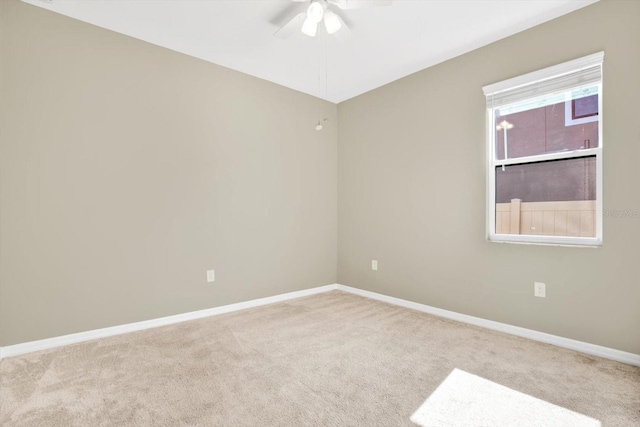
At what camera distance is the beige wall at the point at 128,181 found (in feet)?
7.59

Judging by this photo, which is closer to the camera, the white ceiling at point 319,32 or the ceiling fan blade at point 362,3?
the ceiling fan blade at point 362,3

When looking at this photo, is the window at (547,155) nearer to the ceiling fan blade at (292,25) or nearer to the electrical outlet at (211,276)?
the ceiling fan blade at (292,25)

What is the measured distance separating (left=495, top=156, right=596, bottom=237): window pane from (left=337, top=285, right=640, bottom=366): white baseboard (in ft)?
2.70

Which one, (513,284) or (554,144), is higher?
(554,144)

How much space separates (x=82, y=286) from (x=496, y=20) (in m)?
4.04

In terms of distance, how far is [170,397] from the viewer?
1.74 metres

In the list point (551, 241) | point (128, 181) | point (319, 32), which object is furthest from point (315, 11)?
point (551, 241)

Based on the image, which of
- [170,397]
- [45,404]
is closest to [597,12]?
[170,397]

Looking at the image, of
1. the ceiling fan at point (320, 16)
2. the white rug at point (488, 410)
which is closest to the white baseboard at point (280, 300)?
the white rug at point (488, 410)

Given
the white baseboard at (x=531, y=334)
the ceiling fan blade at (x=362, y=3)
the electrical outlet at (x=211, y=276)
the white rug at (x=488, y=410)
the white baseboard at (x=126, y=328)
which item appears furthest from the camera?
the electrical outlet at (x=211, y=276)

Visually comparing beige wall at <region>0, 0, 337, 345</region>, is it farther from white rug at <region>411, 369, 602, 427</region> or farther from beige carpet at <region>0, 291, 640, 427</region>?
white rug at <region>411, 369, 602, 427</region>

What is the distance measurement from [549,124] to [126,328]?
158 inches

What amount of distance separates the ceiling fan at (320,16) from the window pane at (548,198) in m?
1.84

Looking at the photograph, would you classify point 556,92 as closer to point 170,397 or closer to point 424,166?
point 424,166
